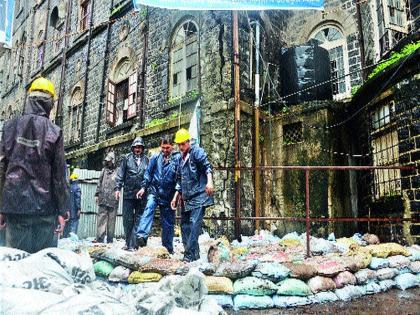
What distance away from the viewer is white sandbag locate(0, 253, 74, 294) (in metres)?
1.89

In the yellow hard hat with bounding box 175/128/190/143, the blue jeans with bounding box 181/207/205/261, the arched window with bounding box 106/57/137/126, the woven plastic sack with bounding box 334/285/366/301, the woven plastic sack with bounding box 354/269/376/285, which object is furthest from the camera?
the arched window with bounding box 106/57/137/126

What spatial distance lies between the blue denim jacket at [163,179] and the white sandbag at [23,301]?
319 centimetres

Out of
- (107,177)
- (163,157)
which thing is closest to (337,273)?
(163,157)

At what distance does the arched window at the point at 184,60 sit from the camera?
29.9ft

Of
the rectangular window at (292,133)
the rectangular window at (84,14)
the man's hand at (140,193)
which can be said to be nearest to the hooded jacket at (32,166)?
the man's hand at (140,193)

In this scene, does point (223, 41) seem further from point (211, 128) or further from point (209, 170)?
point (209, 170)

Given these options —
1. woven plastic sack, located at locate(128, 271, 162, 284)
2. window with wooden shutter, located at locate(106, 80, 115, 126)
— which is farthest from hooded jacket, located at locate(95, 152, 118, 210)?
window with wooden shutter, located at locate(106, 80, 115, 126)

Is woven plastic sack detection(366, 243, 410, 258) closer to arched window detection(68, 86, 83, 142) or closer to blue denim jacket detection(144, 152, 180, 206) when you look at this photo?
blue denim jacket detection(144, 152, 180, 206)

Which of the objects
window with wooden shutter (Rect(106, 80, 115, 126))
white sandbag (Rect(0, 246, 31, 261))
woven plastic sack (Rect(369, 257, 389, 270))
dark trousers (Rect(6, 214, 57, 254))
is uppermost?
window with wooden shutter (Rect(106, 80, 115, 126))

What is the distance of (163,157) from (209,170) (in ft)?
3.34

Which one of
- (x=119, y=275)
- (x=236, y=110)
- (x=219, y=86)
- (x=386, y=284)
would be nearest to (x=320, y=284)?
(x=386, y=284)

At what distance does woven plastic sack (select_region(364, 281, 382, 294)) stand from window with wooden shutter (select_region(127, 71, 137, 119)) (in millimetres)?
8607

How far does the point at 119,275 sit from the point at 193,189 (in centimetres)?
128

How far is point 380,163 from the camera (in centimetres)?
718
